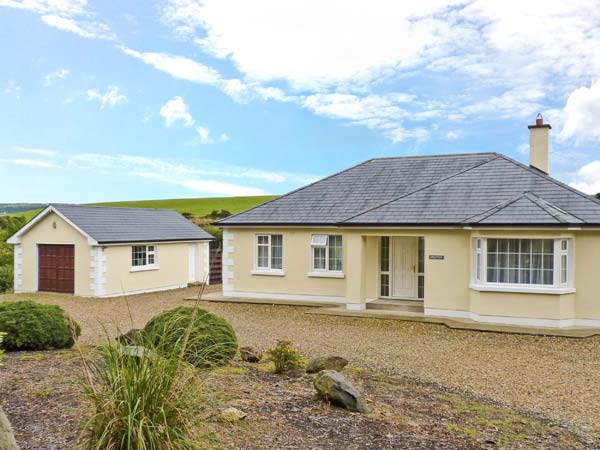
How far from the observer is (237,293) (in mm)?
19453

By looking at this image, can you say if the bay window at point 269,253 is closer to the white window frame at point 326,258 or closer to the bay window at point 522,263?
the white window frame at point 326,258

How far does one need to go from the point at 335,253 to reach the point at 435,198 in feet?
12.6

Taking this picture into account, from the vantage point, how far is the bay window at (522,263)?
14039mm

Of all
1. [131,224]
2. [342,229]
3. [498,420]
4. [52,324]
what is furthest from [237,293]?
[498,420]

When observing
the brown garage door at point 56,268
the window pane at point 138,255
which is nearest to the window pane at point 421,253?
the window pane at point 138,255

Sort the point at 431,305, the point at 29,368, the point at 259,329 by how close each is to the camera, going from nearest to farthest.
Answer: the point at 29,368 < the point at 259,329 < the point at 431,305

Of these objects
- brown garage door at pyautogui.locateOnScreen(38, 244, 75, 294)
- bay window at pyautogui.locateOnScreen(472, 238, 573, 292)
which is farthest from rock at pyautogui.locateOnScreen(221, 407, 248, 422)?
brown garage door at pyautogui.locateOnScreen(38, 244, 75, 294)

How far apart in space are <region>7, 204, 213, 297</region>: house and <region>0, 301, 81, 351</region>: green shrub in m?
10.8

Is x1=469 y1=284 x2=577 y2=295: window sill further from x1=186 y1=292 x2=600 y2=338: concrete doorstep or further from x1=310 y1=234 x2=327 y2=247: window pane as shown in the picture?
x1=310 y1=234 x2=327 y2=247: window pane

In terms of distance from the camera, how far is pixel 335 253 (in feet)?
59.8

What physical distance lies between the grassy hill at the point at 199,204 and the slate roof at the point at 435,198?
123ft

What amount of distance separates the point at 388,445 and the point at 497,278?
10.2 m

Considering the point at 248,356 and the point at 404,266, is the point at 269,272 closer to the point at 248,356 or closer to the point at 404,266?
the point at 404,266

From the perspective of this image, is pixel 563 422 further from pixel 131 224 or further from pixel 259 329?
pixel 131 224
